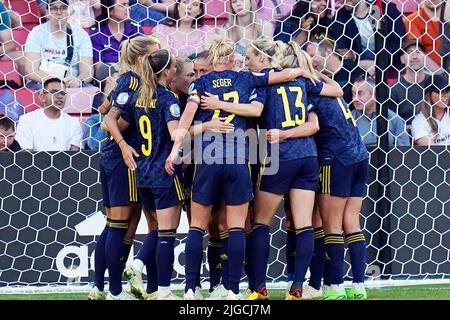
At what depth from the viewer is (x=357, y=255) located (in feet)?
24.8

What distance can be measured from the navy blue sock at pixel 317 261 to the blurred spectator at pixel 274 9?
228 centimetres

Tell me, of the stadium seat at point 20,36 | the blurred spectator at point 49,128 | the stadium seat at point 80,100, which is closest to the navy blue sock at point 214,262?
the blurred spectator at point 49,128

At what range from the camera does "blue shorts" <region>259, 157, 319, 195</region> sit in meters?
7.17

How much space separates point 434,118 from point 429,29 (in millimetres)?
791

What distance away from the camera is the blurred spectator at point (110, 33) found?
353 inches

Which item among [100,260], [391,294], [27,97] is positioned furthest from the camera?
[27,97]

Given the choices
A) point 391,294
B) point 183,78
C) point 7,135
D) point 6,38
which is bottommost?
point 391,294

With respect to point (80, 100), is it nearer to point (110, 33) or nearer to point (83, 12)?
point (110, 33)

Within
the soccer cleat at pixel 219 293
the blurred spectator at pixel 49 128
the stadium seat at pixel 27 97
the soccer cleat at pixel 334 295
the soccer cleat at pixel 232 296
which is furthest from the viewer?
the stadium seat at pixel 27 97

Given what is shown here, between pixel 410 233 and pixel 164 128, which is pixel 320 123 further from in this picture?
pixel 410 233

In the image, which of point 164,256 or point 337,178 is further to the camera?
point 337,178

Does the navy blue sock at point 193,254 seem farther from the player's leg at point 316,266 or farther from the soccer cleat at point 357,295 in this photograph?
the soccer cleat at point 357,295

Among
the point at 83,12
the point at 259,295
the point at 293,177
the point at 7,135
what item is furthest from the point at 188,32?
the point at 259,295

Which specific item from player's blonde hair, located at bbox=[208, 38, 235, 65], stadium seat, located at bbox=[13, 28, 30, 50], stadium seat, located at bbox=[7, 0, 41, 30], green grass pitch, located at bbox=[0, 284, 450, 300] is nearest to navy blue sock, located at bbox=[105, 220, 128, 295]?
green grass pitch, located at bbox=[0, 284, 450, 300]
